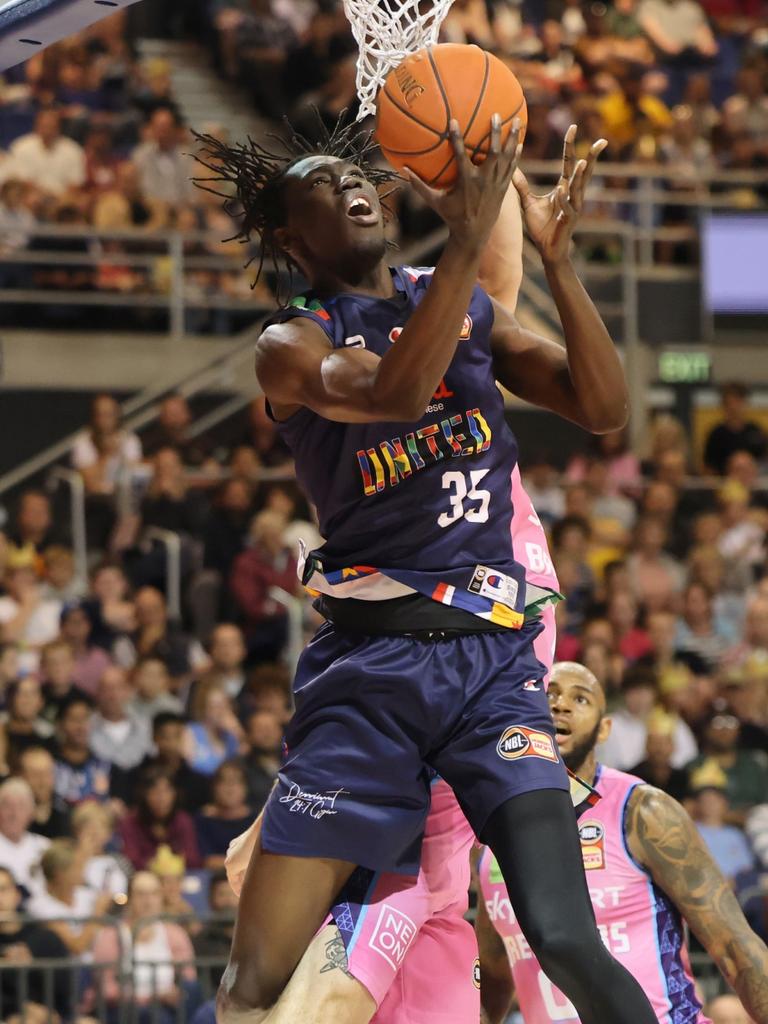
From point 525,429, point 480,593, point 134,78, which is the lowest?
point 525,429

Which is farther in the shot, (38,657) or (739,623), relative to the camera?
(739,623)

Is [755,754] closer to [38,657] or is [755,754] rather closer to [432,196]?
[38,657]

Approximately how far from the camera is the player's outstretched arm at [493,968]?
5371 mm

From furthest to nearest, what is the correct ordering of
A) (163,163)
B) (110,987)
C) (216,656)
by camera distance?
(163,163) → (216,656) → (110,987)

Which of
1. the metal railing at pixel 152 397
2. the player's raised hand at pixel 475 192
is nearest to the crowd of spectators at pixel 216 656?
the metal railing at pixel 152 397

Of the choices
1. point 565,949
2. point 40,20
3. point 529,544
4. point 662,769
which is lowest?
point 662,769

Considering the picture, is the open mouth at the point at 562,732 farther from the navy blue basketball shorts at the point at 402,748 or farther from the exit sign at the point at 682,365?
the exit sign at the point at 682,365

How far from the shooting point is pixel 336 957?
13.2ft

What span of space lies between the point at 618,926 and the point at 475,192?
2.51 metres

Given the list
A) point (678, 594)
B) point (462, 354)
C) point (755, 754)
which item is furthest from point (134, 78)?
point (462, 354)

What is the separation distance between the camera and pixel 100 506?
40.2 feet

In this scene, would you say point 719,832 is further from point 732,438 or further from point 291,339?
point 291,339

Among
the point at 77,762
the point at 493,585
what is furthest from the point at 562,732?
the point at 77,762

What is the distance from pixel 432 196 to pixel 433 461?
26.5 inches
